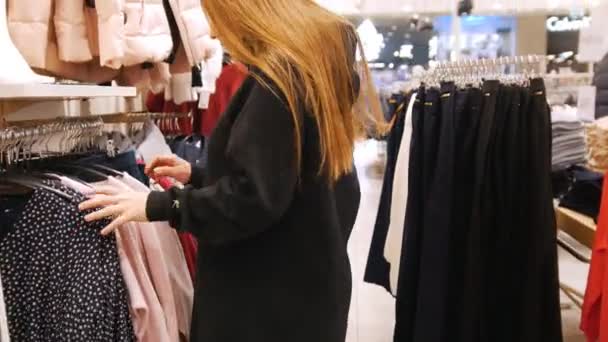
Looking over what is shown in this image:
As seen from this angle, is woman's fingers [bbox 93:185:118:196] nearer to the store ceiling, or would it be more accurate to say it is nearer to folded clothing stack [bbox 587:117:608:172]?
folded clothing stack [bbox 587:117:608:172]

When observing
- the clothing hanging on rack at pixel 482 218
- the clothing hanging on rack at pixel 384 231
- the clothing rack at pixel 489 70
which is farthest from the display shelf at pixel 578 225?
the clothing hanging on rack at pixel 384 231

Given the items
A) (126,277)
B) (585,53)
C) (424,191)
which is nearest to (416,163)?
(424,191)

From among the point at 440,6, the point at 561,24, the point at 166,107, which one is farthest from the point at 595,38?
the point at 561,24

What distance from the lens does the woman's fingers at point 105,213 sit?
3.35 ft

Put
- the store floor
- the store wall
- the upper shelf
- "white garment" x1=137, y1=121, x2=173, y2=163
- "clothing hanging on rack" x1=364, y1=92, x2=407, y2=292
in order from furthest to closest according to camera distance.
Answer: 1. the store wall
2. the store floor
3. "clothing hanging on rack" x1=364, y1=92, x2=407, y2=292
4. "white garment" x1=137, y1=121, x2=173, y2=163
5. the upper shelf

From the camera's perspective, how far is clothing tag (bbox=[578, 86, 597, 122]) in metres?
2.39

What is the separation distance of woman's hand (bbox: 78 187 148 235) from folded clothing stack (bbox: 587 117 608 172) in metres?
1.22

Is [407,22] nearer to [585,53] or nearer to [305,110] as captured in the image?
[585,53]

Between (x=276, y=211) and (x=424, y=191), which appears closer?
(x=276, y=211)

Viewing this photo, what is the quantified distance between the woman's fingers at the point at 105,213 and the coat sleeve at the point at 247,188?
5 centimetres

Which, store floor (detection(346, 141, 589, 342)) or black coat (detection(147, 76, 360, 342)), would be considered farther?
store floor (detection(346, 141, 589, 342))

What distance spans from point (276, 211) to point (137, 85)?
76cm

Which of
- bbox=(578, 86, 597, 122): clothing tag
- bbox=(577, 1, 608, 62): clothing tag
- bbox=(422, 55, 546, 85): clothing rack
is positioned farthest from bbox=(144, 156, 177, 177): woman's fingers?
bbox=(577, 1, 608, 62): clothing tag

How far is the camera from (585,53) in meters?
3.25
